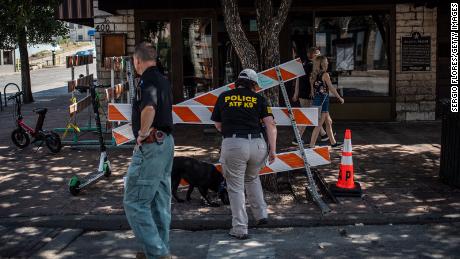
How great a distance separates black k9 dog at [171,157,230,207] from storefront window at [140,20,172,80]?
7.77 m

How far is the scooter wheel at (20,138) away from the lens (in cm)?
1150

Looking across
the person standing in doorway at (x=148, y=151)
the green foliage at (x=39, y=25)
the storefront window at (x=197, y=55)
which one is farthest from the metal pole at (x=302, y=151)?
the green foliage at (x=39, y=25)

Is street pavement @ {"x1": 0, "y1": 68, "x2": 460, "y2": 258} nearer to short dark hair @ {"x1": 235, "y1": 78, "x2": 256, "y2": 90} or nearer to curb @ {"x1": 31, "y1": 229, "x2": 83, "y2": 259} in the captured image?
curb @ {"x1": 31, "y1": 229, "x2": 83, "y2": 259}

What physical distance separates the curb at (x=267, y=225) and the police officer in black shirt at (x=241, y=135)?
55cm

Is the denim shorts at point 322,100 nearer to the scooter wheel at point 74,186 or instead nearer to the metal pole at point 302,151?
the metal pole at point 302,151

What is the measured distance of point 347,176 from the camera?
24.7 ft

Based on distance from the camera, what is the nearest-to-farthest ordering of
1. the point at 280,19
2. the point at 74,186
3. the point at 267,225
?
the point at 267,225 < the point at 74,186 < the point at 280,19

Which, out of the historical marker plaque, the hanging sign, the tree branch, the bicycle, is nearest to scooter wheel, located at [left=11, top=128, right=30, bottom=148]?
the bicycle

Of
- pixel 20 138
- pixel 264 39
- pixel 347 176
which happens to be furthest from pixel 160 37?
pixel 347 176

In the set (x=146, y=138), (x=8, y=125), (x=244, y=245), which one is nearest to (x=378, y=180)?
(x=244, y=245)

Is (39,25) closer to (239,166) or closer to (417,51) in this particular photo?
(417,51)

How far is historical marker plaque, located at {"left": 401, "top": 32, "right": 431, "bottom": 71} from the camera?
14.3 metres

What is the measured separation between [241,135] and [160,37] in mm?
9315

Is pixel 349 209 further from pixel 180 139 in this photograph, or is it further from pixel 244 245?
pixel 180 139
